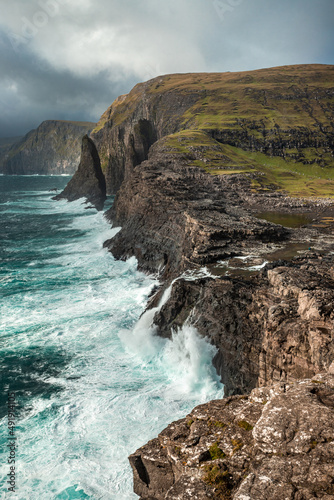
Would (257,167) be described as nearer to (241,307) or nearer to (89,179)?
(89,179)

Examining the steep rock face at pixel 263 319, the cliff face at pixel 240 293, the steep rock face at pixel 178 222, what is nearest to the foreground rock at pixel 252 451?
the steep rock face at pixel 263 319

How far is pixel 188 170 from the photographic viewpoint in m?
80.7

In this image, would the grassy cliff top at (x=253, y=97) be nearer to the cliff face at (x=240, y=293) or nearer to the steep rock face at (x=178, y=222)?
the steep rock face at (x=178, y=222)

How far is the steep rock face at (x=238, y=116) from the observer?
119375 mm

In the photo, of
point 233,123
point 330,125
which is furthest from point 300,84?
point 233,123

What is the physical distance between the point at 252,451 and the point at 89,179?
375ft

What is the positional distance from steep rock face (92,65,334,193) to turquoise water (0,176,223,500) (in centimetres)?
8324

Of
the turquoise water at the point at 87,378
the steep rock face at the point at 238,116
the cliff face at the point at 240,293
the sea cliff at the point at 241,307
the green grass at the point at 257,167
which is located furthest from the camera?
the steep rock face at the point at 238,116

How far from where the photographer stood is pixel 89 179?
11512 centimetres

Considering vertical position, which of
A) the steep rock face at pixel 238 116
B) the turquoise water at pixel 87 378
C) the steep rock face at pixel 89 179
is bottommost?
the turquoise water at pixel 87 378

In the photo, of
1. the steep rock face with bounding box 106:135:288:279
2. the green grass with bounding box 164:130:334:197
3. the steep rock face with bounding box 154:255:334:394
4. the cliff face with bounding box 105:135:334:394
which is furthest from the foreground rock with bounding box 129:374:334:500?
the green grass with bounding box 164:130:334:197

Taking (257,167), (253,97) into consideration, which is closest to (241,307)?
(257,167)

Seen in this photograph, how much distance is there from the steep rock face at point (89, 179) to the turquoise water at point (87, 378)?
6912 cm

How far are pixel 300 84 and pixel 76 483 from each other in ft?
600
